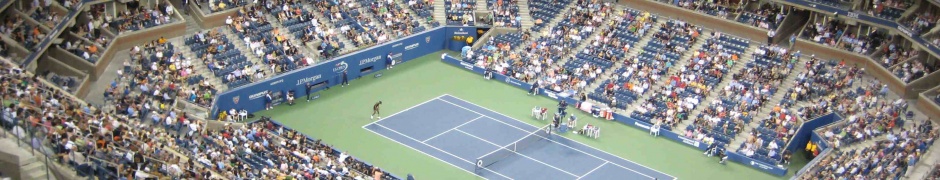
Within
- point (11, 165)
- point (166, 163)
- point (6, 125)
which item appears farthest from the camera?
point (166, 163)

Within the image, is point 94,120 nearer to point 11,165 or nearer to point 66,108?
point 66,108

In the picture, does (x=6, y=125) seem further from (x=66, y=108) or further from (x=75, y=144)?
(x=66, y=108)

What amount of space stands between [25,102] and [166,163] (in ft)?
19.2

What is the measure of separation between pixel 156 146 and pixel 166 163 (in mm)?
2425

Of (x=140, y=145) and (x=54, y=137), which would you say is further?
(x=140, y=145)

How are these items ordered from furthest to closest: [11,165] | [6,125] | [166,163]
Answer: [166,163] → [6,125] → [11,165]

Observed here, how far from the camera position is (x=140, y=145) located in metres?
47.6

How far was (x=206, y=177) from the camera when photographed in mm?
47281

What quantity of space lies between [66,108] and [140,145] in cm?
371

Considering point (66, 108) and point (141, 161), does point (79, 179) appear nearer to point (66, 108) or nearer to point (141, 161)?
point (141, 161)

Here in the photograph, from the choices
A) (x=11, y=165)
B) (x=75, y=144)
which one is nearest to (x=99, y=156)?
(x=75, y=144)

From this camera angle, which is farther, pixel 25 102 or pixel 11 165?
pixel 25 102

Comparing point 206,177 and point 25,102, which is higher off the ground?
point 25,102

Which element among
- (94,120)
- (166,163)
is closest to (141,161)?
(166,163)
